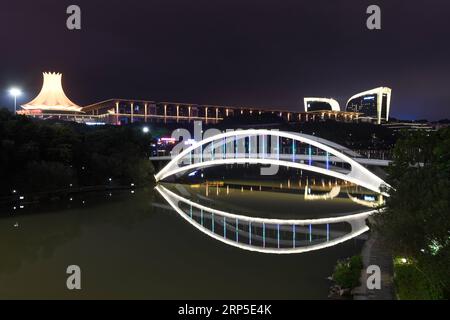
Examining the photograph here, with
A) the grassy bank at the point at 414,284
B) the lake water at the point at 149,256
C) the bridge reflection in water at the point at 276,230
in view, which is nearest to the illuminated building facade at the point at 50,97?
the lake water at the point at 149,256

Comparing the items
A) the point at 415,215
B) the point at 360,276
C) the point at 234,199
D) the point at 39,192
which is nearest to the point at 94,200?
the point at 39,192

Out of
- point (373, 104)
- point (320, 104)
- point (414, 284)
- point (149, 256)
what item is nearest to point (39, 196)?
point (149, 256)

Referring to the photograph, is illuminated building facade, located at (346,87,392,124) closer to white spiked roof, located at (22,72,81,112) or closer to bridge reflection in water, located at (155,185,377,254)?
white spiked roof, located at (22,72,81,112)

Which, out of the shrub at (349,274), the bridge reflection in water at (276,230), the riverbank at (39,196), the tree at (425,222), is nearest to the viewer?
the tree at (425,222)

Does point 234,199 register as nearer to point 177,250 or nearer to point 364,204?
point 364,204

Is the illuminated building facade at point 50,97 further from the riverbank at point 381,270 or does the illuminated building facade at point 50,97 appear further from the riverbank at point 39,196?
the riverbank at point 381,270

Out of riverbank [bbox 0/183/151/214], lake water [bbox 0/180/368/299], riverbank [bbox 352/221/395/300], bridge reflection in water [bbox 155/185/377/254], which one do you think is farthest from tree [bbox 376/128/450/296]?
riverbank [bbox 0/183/151/214]

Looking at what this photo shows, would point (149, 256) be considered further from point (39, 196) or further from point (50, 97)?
point (50, 97)
